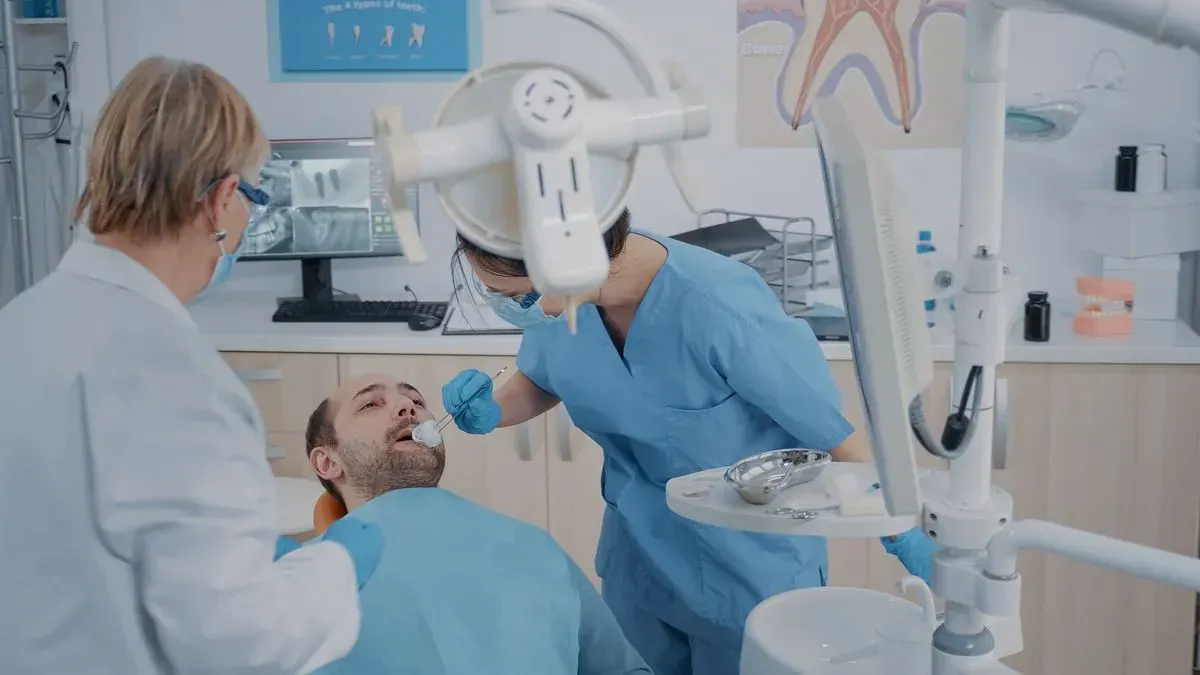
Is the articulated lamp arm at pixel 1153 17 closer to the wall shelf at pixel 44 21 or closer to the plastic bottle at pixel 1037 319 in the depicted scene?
the plastic bottle at pixel 1037 319

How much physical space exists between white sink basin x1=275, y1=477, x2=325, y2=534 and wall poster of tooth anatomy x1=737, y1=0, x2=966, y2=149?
1326 mm

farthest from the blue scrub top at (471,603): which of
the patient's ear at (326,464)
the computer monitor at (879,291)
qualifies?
the computer monitor at (879,291)

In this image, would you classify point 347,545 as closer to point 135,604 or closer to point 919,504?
point 135,604

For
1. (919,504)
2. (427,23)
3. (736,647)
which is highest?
(427,23)

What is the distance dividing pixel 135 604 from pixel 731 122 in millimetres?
2122

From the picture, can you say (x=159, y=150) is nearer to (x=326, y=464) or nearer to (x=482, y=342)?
(x=326, y=464)

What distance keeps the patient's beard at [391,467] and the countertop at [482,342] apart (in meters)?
0.76

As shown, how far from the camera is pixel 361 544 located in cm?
134

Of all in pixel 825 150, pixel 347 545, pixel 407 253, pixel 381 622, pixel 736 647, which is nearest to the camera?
pixel 407 253

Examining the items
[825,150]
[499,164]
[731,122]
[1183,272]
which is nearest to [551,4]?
[499,164]

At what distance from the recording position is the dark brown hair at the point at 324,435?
1.94 metres

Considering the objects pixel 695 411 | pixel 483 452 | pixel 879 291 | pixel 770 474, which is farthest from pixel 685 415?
pixel 483 452

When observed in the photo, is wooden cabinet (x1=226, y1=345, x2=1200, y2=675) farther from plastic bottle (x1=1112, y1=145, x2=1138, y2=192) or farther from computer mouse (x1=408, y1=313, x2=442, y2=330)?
plastic bottle (x1=1112, y1=145, x2=1138, y2=192)

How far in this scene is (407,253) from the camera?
0.77 metres
